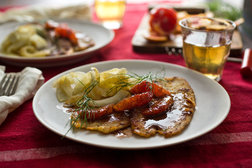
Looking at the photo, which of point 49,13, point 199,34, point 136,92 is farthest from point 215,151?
point 49,13

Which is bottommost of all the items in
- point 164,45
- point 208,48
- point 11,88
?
point 164,45

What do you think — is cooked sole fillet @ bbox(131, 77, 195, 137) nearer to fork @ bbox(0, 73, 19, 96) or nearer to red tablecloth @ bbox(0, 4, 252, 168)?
red tablecloth @ bbox(0, 4, 252, 168)

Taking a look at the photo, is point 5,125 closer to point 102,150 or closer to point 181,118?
point 102,150

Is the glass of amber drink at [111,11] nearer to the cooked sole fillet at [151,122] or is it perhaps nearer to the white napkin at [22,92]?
the white napkin at [22,92]

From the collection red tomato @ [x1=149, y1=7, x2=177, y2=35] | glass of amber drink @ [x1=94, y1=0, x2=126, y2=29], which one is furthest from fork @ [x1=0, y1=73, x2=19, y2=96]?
glass of amber drink @ [x1=94, y1=0, x2=126, y2=29]

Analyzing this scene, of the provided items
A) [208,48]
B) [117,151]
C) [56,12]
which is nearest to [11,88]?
[117,151]

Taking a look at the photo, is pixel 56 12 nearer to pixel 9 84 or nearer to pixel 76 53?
pixel 76 53

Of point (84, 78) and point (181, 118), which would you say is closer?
point (181, 118)
